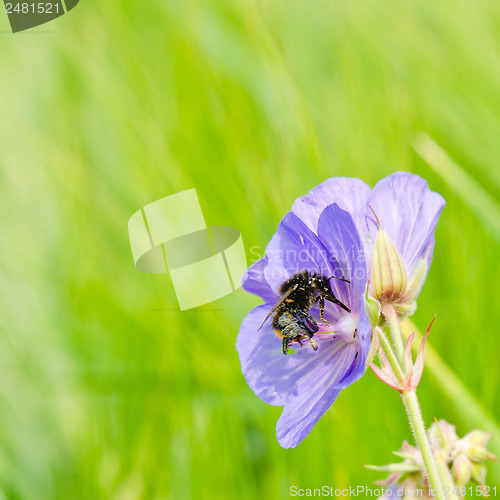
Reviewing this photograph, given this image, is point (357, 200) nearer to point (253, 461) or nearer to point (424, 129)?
point (253, 461)

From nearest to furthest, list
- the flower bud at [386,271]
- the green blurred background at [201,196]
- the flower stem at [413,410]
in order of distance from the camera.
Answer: the flower stem at [413,410] < the flower bud at [386,271] < the green blurred background at [201,196]

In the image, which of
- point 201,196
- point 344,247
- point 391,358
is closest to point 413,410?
point 391,358

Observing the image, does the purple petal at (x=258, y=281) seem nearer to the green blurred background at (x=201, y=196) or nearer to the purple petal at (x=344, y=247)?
the purple petal at (x=344, y=247)

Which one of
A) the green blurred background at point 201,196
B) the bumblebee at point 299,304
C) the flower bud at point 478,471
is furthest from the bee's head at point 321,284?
the green blurred background at point 201,196

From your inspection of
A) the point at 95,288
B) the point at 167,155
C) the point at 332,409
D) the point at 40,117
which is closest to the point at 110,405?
the point at 95,288

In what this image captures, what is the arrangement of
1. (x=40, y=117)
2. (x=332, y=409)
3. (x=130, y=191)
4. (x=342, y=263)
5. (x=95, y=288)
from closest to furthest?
1. (x=342, y=263)
2. (x=332, y=409)
3. (x=95, y=288)
4. (x=130, y=191)
5. (x=40, y=117)

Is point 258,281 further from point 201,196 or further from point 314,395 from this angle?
point 201,196

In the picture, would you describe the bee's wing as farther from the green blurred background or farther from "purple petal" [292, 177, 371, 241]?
the green blurred background
